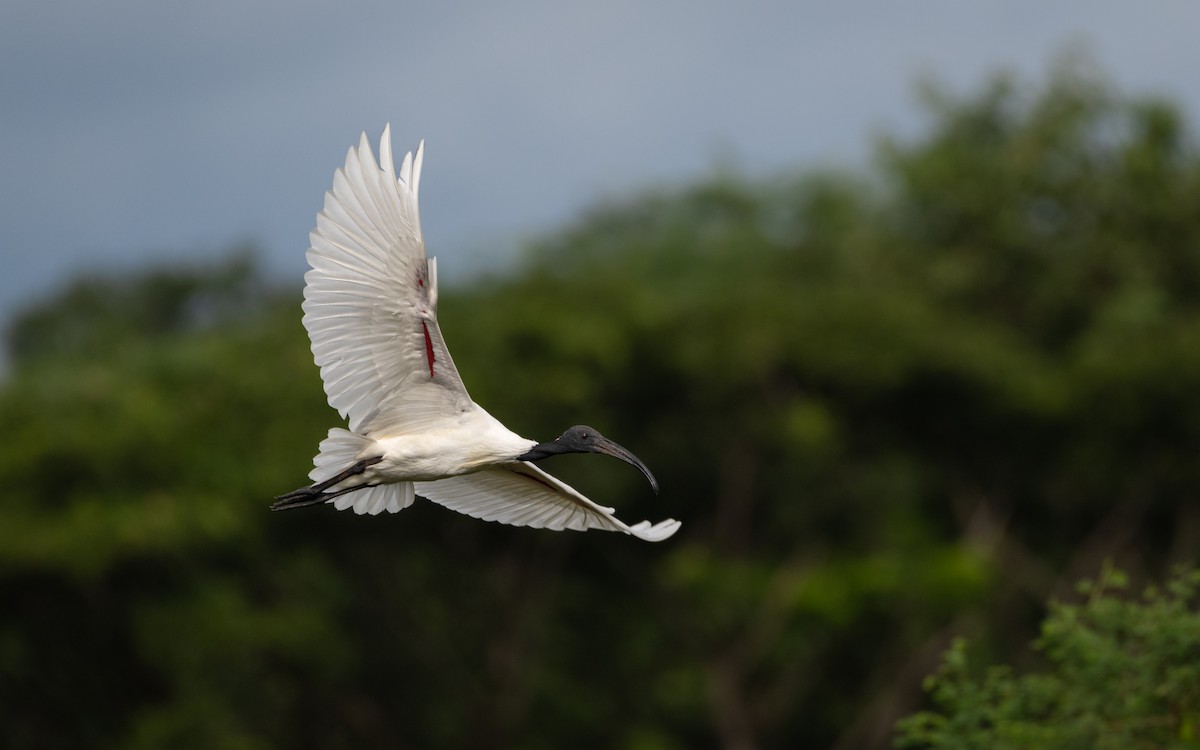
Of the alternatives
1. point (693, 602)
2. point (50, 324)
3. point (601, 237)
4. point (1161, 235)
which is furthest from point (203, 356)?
point (50, 324)

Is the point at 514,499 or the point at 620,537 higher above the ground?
the point at 620,537

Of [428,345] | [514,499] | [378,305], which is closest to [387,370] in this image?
[428,345]

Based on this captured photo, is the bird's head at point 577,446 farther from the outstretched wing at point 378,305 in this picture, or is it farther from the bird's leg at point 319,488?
the bird's leg at point 319,488

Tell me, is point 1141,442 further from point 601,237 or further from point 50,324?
point 50,324

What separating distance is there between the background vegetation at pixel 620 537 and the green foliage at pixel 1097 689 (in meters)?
15.2

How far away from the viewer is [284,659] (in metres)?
29.3

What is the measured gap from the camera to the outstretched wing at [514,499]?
40.2ft

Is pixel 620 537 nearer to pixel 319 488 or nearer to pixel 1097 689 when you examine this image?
pixel 1097 689

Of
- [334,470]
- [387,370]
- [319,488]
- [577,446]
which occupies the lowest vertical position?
[319,488]

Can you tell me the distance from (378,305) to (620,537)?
2154 centimetres

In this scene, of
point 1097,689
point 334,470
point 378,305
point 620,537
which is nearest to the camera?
point 378,305

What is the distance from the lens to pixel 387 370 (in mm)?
11328

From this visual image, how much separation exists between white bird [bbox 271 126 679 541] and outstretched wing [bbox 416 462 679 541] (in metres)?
0.04

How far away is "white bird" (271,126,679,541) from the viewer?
10.6 meters
